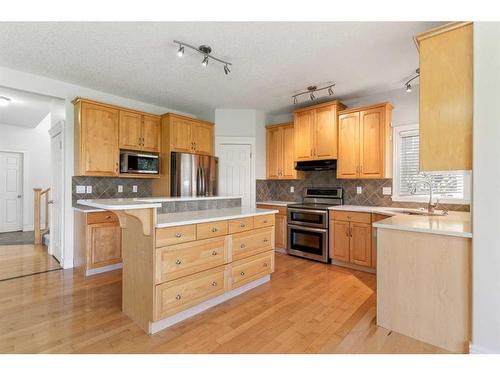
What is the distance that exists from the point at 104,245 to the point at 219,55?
9.36 feet

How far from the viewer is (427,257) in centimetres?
192

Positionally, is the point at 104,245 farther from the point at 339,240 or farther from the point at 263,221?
the point at 339,240

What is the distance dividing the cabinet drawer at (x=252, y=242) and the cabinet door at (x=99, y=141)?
2.30 m

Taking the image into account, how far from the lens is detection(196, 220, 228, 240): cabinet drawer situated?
7.52 feet

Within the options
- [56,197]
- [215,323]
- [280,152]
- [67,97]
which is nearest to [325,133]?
[280,152]

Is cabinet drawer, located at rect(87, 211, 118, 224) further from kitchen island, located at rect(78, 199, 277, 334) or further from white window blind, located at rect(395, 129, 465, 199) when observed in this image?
white window blind, located at rect(395, 129, 465, 199)

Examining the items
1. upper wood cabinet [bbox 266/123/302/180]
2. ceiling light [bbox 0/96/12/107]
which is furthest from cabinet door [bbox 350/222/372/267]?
ceiling light [bbox 0/96/12/107]

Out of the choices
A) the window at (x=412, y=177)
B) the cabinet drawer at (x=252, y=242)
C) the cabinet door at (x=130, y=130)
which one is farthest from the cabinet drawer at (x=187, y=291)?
the window at (x=412, y=177)

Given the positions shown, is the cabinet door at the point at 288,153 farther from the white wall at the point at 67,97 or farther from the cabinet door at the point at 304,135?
the white wall at the point at 67,97

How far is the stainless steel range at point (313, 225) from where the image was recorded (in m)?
3.89

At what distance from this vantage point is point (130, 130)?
12.9 feet

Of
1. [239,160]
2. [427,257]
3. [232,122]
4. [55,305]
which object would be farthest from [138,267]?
[232,122]

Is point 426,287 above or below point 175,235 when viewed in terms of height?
below

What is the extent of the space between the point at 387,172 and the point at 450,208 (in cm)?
88
